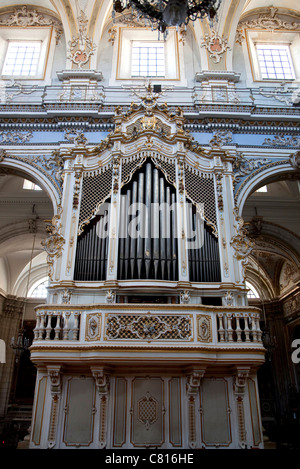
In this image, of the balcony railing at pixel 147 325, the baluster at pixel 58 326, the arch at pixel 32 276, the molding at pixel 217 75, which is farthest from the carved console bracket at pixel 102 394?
the arch at pixel 32 276

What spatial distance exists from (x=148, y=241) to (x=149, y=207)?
94 cm

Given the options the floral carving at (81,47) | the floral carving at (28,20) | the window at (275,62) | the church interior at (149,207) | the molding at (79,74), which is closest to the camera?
the church interior at (149,207)


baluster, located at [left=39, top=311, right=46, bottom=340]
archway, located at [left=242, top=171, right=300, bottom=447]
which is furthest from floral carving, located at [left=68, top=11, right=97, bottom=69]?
baluster, located at [left=39, top=311, right=46, bottom=340]

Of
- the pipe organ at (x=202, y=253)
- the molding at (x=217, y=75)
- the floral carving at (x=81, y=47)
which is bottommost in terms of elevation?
the pipe organ at (x=202, y=253)

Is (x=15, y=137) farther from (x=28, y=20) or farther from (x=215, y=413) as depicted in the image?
(x=215, y=413)

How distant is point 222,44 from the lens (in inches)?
496

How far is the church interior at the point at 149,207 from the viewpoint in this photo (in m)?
7.44

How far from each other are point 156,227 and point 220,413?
401cm

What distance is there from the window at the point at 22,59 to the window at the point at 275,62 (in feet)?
24.9

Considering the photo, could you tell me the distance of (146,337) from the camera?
24.2 feet

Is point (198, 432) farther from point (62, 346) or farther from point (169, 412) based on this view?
point (62, 346)

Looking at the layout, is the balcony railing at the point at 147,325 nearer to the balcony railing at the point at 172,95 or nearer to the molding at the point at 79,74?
the balcony railing at the point at 172,95

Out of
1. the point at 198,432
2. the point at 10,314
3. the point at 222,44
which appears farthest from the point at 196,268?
the point at 10,314

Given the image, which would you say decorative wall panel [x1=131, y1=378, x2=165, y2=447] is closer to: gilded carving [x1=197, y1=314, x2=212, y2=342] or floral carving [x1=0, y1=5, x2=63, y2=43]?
gilded carving [x1=197, y1=314, x2=212, y2=342]
